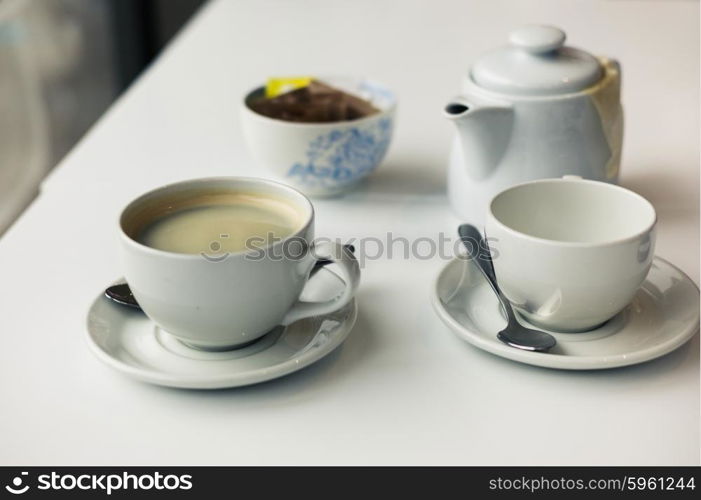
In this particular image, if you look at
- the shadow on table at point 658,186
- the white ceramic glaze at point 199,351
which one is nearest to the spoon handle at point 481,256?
the white ceramic glaze at point 199,351

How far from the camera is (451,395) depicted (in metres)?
0.61

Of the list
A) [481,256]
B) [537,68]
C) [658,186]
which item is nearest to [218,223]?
[481,256]

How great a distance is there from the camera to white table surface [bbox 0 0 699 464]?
565 mm

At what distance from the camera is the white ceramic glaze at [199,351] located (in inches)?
23.2

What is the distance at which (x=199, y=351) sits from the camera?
0.63 meters

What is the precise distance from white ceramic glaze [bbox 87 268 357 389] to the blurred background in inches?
47.8

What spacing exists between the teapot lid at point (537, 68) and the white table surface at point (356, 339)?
154 millimetres

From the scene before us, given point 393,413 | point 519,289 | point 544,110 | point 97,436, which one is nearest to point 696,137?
point 544,110

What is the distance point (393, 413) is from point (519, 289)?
0.13m

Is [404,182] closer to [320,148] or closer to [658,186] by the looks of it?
[320,148]

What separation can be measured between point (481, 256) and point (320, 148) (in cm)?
23

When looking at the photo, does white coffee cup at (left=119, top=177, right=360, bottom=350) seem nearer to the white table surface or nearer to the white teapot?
the white table surface

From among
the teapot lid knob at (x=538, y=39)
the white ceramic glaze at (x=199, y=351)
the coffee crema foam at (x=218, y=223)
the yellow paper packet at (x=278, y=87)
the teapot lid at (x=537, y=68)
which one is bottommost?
the white ceramic glaze at (x=199, y=351)

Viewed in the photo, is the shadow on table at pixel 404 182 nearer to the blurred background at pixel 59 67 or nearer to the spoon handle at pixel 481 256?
the spoon handle at pixel 481 256
